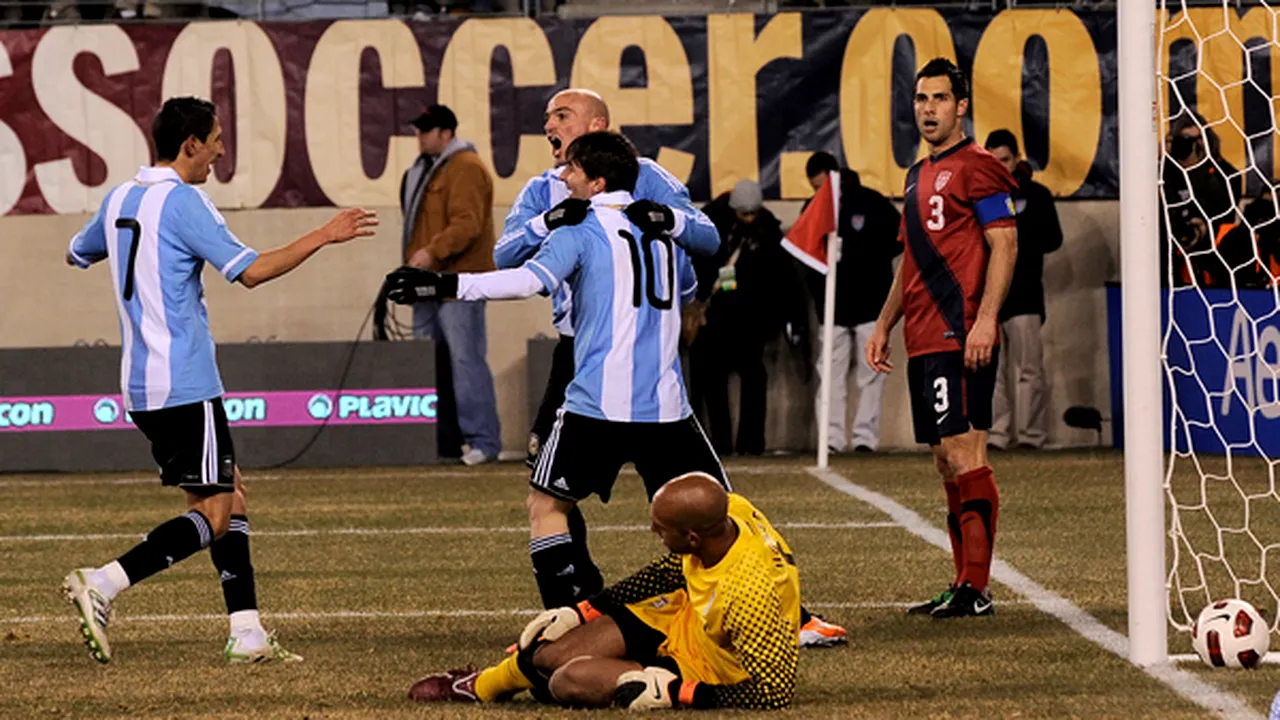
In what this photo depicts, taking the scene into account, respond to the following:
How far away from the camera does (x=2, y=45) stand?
16922 mm

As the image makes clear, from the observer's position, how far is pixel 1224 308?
570 inches

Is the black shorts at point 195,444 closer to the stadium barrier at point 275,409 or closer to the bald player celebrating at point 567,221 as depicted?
the bald player celebrating at point 567,221

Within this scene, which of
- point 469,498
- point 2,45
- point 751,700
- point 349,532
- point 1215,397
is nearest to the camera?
point 751,700

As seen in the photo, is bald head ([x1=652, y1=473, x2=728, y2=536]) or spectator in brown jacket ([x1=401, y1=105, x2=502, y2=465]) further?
spectator in brown jacket ([x1=401, y1=105, x2=502, y2=465])

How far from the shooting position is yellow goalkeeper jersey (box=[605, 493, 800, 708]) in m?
5.91

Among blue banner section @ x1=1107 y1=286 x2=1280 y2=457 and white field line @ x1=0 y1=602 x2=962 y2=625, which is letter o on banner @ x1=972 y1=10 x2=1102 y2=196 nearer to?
blue banner section @ x1=1107 y1=286 x2=1280 y2=457

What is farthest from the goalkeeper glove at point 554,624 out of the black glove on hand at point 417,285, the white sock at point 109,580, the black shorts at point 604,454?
the white sock at point 109,580

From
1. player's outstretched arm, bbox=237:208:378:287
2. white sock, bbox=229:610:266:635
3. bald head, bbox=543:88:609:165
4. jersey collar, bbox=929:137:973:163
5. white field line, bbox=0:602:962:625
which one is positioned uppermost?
bald head, bbox=543:88:609:165

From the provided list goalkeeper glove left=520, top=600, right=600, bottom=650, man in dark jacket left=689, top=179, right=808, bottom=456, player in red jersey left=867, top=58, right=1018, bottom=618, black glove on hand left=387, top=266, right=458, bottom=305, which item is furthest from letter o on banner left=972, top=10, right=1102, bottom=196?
goalkeeper glove left=520, top=600, right=600, bottom=650

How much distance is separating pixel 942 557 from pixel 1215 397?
17.4ft

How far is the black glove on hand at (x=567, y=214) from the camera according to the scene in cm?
704

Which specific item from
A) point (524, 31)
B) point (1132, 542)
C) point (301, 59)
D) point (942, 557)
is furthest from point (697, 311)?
point (1132, 542)

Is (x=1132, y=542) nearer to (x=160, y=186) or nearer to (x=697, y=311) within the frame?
(x=160, y=186)

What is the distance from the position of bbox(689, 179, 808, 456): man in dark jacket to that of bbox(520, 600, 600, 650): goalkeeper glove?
1014 cm
